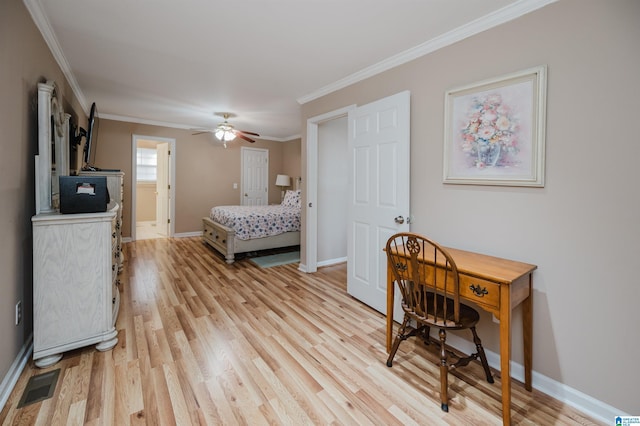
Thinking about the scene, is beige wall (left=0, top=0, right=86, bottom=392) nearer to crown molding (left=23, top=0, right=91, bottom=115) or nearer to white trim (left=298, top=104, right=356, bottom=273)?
crown molding (left=23, top=0, right=91, bottom=115)

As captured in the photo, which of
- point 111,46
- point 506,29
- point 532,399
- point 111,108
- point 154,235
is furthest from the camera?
point 154,235

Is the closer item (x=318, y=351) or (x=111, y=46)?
(x=318, y=351)

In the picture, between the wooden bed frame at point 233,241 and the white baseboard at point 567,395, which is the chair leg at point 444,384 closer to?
the white baseboard at point 567,395

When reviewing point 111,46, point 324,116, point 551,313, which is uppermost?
point 111,46

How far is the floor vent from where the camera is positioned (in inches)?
61.8

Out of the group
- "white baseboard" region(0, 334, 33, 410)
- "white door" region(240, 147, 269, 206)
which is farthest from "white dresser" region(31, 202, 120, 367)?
"white door" region(240, 147, 269, 206)

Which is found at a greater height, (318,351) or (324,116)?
(324,116)

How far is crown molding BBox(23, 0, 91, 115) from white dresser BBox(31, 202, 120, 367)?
1.39m

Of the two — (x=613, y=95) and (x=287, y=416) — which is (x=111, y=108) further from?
(x=613, y=95)

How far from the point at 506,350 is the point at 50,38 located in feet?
12.8

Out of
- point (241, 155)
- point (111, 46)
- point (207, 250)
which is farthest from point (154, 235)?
point (111, 46)

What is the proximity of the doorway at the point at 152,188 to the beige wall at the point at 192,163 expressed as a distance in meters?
0.10

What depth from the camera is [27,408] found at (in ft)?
4.94

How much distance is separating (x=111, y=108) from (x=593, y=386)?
21.3 feet
